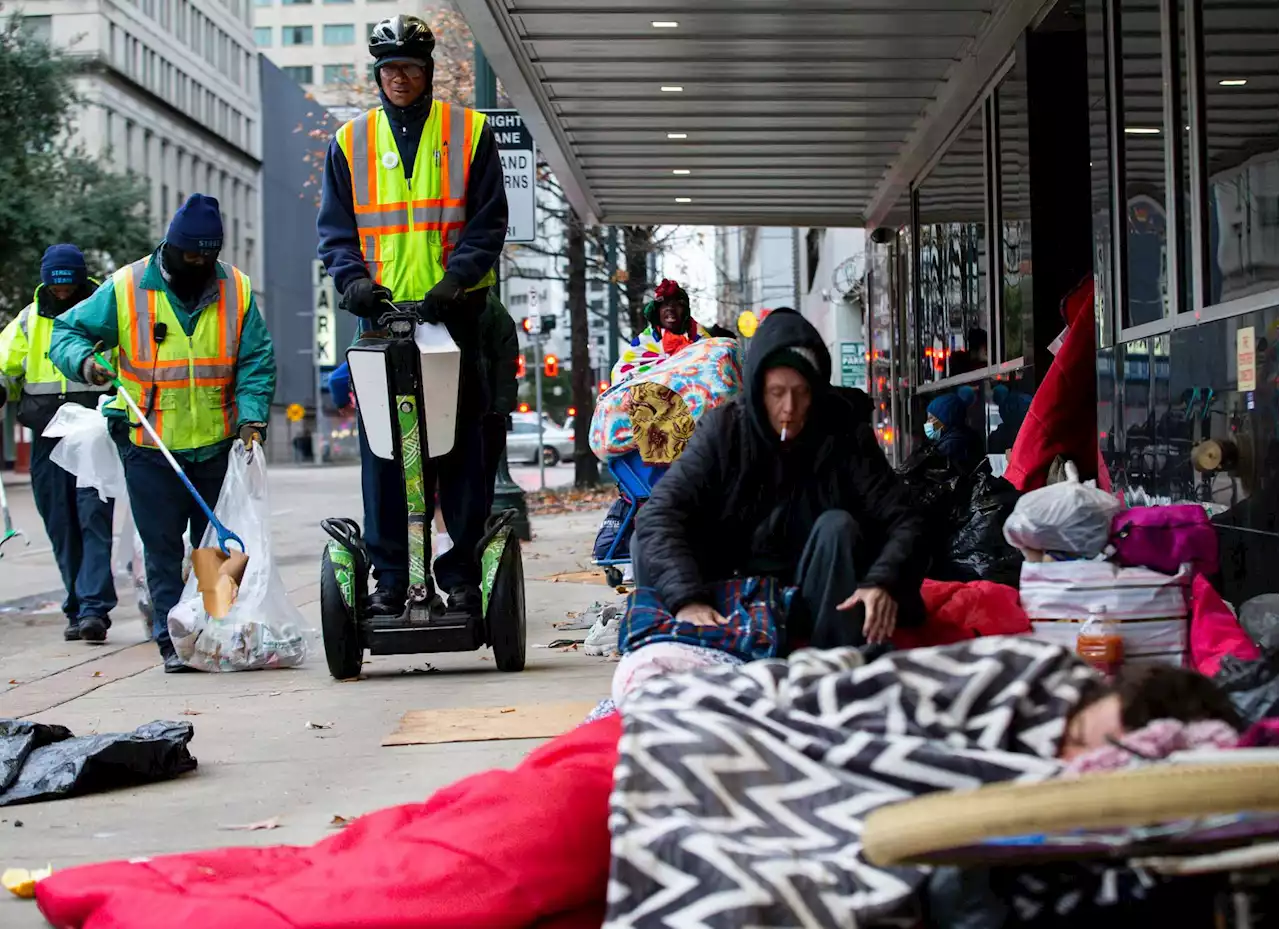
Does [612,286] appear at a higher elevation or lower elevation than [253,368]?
higher

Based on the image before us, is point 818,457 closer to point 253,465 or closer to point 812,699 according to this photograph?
point 812,699

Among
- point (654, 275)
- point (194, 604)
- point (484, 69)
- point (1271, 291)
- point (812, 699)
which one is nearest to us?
point (812, 699)

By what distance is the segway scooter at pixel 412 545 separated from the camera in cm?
647

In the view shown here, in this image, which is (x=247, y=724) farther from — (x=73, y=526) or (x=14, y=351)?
(x=14, y=351)

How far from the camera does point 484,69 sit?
1505cm

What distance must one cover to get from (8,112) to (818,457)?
3662cm

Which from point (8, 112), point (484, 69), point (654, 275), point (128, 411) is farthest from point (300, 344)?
point (128, 411)

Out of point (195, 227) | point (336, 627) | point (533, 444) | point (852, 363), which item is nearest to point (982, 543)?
point (336, 627)

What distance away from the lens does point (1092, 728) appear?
300 centimetres

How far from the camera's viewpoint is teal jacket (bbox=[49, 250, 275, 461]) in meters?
7.70

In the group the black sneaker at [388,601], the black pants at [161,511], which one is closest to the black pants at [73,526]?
the black pants at [161,511]

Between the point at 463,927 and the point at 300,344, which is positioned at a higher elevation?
the point at 300,344

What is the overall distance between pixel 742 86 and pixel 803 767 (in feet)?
31.5

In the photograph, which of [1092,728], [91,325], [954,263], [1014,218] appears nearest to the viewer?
[1092,728]
